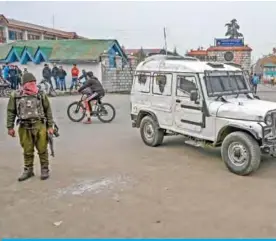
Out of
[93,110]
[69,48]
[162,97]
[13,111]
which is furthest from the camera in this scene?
[69,48]

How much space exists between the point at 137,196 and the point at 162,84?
11.1ft

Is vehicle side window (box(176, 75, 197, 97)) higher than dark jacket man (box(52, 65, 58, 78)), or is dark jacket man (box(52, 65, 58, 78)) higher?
dark jacket man (box(52, 65, 58, 78))

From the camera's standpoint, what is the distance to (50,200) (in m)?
4.98

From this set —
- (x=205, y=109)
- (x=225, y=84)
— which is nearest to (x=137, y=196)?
(x=205, y=109)

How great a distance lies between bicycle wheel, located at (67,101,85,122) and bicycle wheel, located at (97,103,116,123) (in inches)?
22.2

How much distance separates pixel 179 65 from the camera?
7.57m

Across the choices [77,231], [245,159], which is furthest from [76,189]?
[245,159]

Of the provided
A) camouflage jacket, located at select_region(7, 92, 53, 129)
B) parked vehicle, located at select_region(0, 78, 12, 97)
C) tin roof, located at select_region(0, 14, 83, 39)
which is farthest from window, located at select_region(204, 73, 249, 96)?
tin roof, located at select_region(0, 14, 83, 39)

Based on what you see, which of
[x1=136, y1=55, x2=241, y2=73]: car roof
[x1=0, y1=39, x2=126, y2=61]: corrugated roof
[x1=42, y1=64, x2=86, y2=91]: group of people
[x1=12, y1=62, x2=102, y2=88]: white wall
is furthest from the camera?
[x1=0, y1=39, x2=126, y2=61]: corrugated roof

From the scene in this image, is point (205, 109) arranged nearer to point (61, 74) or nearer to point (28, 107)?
point (28, 107)

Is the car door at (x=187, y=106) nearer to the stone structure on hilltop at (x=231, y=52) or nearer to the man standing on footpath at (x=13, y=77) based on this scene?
the man standing on footpath at (x=13, y=77)

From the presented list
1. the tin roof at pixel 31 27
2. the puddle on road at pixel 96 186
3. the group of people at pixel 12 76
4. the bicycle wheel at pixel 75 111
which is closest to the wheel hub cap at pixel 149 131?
the puddle on road at pixel 96 186

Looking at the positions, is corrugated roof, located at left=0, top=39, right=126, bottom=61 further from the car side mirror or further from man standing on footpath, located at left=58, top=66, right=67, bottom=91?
the car side mirror

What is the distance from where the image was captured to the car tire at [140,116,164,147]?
8117 mm
